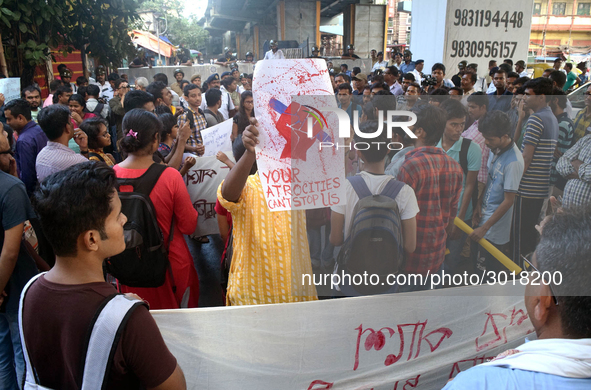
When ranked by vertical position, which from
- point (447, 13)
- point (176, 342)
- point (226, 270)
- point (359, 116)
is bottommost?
point (176, 342)

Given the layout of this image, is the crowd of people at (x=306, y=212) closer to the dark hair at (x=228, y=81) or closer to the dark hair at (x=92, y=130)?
the dark hair at (x=92, y=130)

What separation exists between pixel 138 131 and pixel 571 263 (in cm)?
217

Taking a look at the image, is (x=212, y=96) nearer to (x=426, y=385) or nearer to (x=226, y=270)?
(x=226, y=270)

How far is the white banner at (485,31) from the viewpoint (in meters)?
9.21

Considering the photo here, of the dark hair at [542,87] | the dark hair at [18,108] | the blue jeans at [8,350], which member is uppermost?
the dark hair at [542,87]

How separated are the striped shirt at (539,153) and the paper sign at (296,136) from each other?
52.8 inches

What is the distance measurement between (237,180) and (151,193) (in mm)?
735

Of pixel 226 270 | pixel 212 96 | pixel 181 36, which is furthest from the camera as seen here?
pixel 181 36

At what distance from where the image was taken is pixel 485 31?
30.5 feet

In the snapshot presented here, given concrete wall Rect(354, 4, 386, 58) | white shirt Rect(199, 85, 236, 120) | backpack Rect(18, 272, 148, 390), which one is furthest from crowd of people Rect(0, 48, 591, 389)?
concrete wall Rect(354, 4, 386, 58)

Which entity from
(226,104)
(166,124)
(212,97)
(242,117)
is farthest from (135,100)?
(226,104)

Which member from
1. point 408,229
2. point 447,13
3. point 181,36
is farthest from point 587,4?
point 408,229

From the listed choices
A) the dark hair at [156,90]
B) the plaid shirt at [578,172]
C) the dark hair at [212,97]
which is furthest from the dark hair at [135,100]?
the plaid shirt at [578,172]

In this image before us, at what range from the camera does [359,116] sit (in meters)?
2.17
